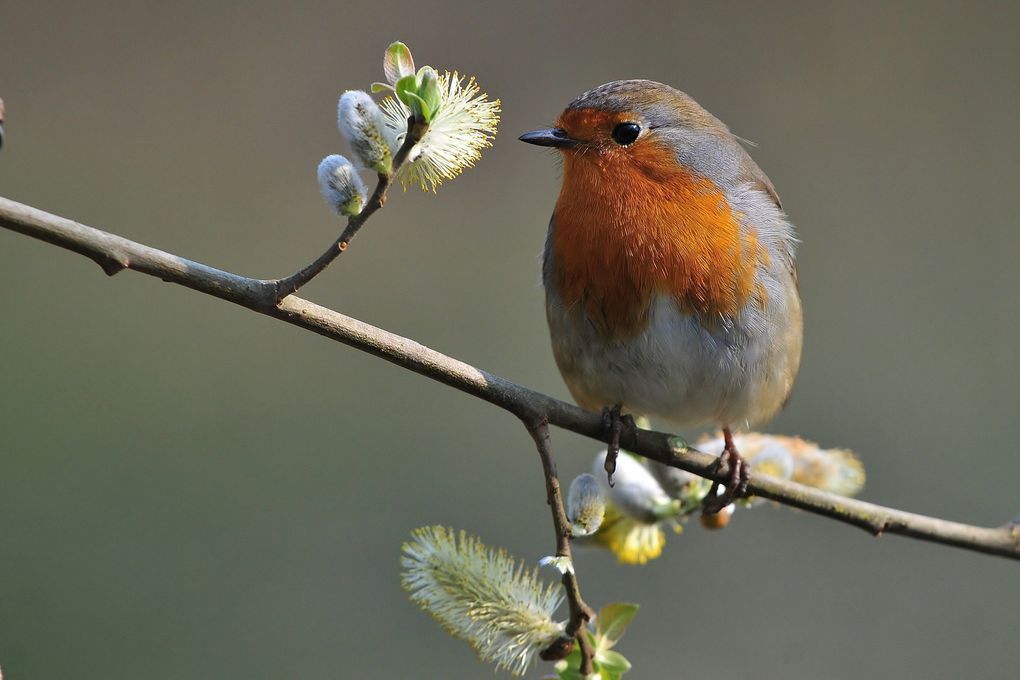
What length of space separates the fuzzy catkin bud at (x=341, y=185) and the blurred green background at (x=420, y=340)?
9.20 feet

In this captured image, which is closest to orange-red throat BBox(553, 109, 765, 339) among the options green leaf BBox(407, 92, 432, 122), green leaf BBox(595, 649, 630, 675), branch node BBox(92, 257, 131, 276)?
green leaf BBox(595, 649, 630, 675)

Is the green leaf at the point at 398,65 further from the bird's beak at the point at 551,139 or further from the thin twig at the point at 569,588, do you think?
the bird's beak at the point at 551,139

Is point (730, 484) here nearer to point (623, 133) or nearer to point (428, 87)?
point (623, 133)

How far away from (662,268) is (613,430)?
44cm

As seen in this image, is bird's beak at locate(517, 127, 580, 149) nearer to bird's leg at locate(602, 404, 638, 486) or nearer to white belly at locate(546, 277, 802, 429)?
white belly at locate(546, 277, 802, 429)

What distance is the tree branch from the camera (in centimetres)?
154

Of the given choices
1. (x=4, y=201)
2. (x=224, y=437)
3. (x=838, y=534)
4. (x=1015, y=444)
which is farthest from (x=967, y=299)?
(x=4, y=201)

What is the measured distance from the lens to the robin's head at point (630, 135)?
2.63m

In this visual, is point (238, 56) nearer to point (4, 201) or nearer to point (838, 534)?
point (838, 534)

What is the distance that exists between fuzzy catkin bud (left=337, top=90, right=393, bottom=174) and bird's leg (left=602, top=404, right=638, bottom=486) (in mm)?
869

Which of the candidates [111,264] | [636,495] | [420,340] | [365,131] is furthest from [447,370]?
[420,340]

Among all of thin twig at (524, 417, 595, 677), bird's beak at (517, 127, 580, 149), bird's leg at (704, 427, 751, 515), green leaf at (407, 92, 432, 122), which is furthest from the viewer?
bird's beak at (517, 127, 580, 149)

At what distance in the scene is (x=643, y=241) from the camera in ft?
8.25

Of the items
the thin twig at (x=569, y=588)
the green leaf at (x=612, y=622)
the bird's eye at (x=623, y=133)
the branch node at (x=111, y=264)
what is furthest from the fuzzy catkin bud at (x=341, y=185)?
the bird's eye at (x=623, y=133)
